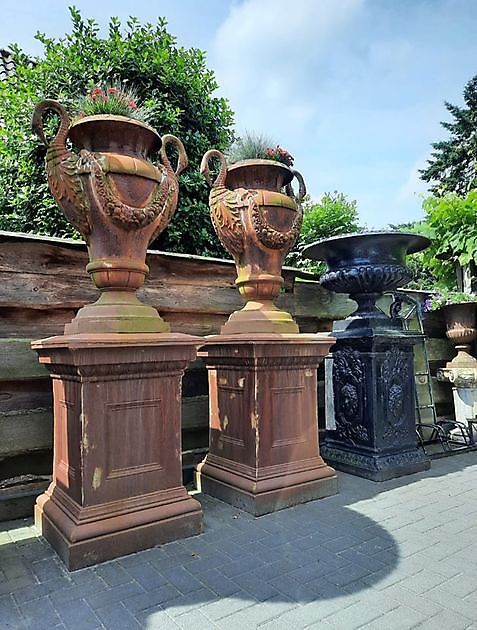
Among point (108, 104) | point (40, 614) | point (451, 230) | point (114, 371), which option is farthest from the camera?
point (451, 230)

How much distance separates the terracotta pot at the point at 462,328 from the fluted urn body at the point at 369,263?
1584 mm

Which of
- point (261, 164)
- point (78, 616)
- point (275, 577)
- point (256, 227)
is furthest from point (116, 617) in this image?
point (261, 164)

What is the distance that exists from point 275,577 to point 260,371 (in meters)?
1.15

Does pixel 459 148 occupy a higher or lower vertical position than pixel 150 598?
higher

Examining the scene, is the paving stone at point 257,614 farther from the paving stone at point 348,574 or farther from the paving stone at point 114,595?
the paving stone at point 114,595

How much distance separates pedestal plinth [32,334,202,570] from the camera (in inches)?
82.7

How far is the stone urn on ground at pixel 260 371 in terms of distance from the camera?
108 inches

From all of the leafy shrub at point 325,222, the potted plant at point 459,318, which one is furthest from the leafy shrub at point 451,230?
the leafy shrub at point 325,222

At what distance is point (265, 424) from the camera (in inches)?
109

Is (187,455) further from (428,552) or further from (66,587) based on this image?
(428,552)

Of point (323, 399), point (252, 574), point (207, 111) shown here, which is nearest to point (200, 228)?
point (207, 111)

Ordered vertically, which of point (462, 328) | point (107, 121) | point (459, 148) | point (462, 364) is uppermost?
point (459, 148)

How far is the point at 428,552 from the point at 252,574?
83 cm

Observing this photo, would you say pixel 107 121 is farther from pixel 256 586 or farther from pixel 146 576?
pixel 256 586
